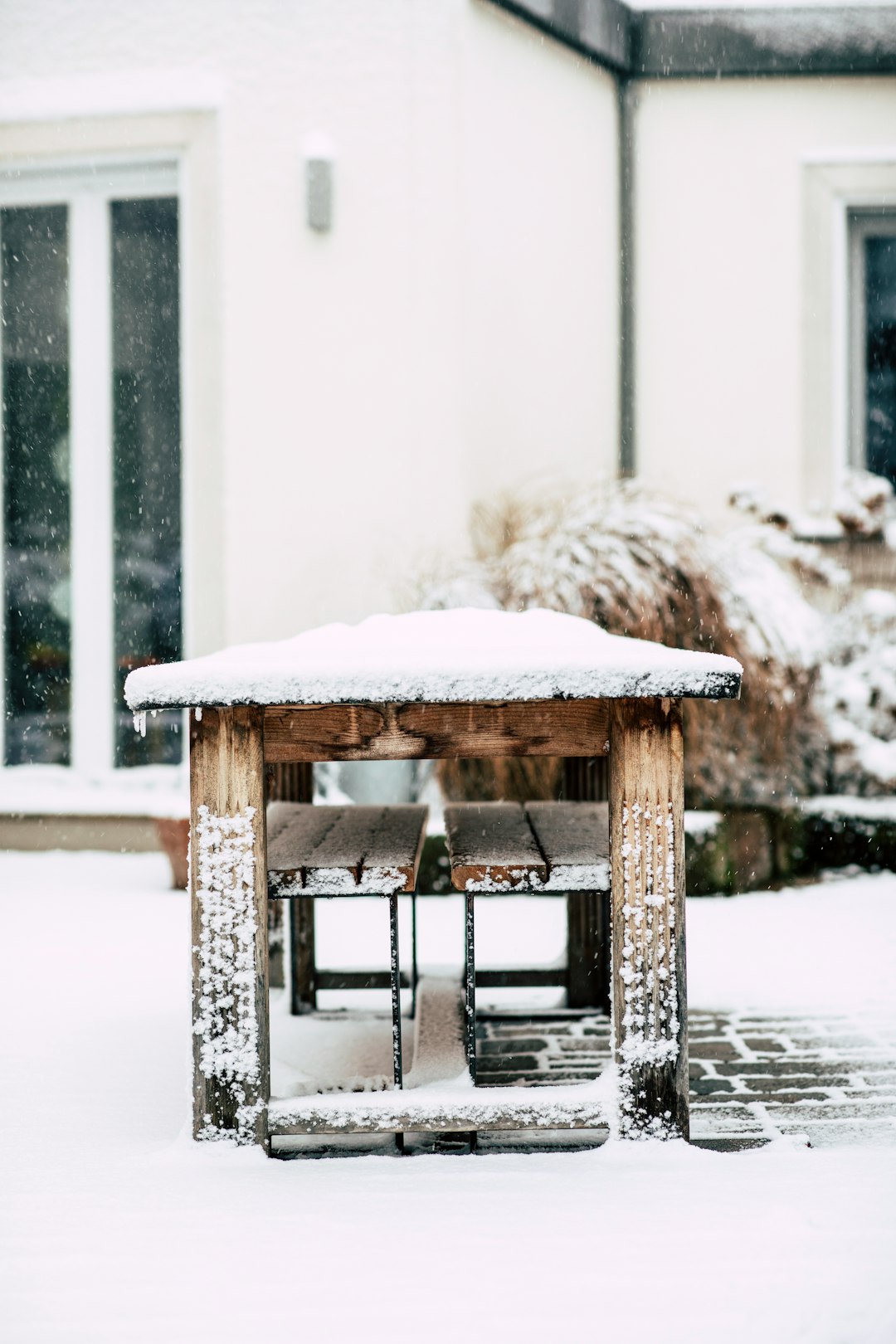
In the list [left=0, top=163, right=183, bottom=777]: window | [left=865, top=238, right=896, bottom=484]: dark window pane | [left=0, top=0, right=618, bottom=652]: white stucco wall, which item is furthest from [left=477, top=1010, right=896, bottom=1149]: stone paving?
[left=865, top=238, right=896, bottom=484]: dark window pane

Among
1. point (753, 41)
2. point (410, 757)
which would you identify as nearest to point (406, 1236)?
point (410, 757)

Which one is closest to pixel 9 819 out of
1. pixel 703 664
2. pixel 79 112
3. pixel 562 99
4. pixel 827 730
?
pixel 79 112

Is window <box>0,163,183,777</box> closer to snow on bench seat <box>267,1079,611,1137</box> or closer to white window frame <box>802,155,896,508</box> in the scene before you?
white window frame <box>802,155,896,508</box>

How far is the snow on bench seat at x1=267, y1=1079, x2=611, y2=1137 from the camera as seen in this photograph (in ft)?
8.05

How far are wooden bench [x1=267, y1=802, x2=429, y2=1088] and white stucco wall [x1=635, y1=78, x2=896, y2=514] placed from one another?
13.0ft

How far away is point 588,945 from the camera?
12.3ft

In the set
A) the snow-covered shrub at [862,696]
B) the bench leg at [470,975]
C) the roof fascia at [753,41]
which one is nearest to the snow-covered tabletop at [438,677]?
the bench leg at [470,975]

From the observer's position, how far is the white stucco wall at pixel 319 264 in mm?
6145

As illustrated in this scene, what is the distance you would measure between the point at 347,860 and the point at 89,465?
4.58m

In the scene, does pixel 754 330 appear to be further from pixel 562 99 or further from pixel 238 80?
pixel 238 80

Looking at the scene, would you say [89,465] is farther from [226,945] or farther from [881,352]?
[226,945]

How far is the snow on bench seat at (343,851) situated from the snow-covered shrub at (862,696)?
9.07 ft

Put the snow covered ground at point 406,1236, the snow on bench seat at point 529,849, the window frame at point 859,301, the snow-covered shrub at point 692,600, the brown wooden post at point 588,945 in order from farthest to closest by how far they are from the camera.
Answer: the window frame at point 859,301
the snow-covered shrub at point 692,600
the brown wooden post at point 588,945
the snow on bench seat at point 529,849
the snow covered ground at point 406,1236

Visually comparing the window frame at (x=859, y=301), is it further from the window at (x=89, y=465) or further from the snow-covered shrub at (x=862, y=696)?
the window at (x=89, y=465)
